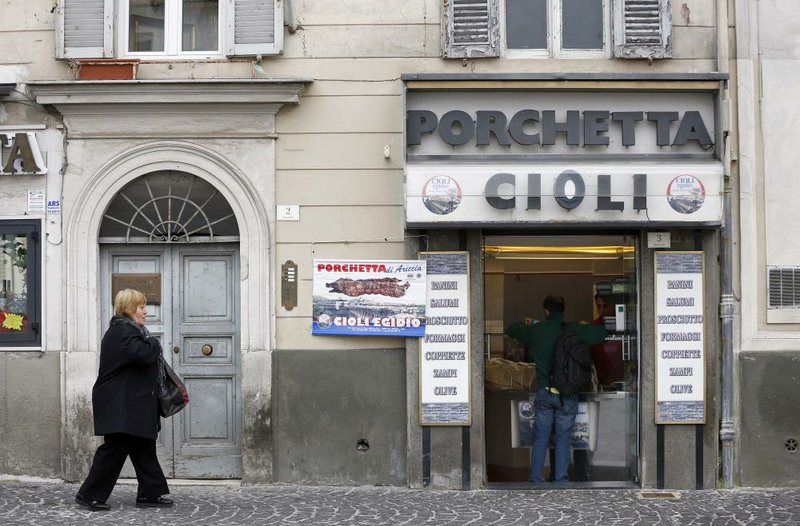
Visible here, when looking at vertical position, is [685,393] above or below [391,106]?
below

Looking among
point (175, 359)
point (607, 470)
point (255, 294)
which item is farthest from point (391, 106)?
point (607, 470)

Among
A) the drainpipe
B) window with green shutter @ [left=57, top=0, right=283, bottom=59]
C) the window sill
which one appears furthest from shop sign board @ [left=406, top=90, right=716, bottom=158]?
the window sill

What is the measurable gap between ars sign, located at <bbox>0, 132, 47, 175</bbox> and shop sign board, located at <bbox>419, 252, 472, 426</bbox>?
11.6 ft

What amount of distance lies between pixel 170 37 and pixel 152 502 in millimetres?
4140

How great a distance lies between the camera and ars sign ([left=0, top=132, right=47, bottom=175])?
9.95 meters

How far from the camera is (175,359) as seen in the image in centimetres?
1019

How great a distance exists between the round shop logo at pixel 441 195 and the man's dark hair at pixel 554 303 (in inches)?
55.8

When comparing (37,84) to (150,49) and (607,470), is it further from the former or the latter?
(607,470)

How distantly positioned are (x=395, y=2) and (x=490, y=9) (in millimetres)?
842

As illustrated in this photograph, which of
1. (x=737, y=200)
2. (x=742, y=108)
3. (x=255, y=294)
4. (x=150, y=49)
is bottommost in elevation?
(x=255, y=294)

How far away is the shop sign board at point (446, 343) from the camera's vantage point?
385 inches

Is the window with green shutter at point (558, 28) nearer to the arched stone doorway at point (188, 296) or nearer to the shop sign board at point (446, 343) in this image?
the shop sign board at point (446, 343)

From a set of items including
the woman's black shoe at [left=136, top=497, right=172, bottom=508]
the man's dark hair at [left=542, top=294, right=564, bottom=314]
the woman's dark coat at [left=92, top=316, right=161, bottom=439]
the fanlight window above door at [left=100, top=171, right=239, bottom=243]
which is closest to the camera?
the woman's dark coat at [left=92, top=316, right=161, bottom=439]

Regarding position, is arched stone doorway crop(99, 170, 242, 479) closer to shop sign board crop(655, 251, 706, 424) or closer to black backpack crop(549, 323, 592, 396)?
black backpack crop(549, 323, 592, 396)
